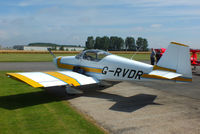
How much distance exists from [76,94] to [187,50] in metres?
4.89

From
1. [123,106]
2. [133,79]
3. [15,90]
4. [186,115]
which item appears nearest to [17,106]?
[15,90]

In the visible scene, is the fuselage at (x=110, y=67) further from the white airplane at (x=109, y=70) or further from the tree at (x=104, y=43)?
the tree at (x=104, y=43)

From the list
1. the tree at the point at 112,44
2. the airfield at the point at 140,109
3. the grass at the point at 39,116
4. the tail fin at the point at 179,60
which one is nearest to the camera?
the grass at the point at 39,116

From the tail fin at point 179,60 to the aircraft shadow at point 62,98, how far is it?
1517mm

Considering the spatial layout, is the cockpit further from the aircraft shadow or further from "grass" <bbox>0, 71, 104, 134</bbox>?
"grass" <bbox>0, 71, 104, 134</bbox>

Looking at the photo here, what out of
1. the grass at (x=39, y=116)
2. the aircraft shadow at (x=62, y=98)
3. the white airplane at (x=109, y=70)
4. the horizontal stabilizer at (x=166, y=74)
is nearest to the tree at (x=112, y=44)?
the white airplane at (x=109, y=70)

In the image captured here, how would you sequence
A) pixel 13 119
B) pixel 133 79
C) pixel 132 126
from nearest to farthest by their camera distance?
pixel 132 126 < pixel 13 119 < pixel 133 79

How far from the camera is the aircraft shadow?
22.1 ft

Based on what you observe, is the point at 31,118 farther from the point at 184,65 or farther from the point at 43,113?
the point at 184,65

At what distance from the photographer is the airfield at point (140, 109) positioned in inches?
198

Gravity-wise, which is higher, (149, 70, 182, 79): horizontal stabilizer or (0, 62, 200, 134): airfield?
(149, 70, 182, 79): horizontal stabilizer

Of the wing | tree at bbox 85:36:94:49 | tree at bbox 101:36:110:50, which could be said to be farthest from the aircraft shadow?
tree at bbox 101:36:110:50

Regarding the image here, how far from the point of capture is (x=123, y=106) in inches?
270

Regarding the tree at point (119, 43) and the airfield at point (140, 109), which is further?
the tree at point (119, 43)
